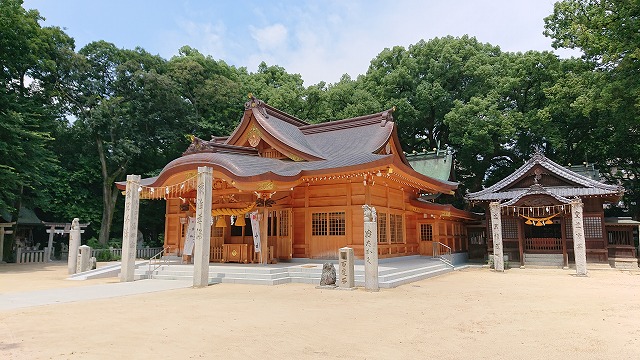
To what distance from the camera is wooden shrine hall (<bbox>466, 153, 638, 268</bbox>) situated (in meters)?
19.2

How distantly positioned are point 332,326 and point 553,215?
16784mm

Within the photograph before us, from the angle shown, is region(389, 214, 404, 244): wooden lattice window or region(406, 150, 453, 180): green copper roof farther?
region(406, 150, 453, 180): green copper roof

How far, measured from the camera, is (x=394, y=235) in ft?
60.6

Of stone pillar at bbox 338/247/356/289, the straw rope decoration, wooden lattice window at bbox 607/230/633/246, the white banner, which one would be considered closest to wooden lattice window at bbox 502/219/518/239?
the straw rope decoration

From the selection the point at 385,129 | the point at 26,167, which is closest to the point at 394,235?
the point at 385,129

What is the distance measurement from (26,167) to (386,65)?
86.6 ft

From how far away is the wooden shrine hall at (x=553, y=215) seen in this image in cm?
1920

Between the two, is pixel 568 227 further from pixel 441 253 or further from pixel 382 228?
pixel 382 228

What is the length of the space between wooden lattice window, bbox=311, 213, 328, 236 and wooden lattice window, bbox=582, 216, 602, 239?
13738 millimetres

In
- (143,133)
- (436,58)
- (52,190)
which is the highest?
(436,58)

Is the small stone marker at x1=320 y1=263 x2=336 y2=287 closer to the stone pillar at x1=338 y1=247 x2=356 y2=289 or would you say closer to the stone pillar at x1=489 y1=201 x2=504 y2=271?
the stone pillar at x1=338 y1=247 x2=356 y2=289

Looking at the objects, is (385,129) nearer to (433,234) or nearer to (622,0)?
(433,234)

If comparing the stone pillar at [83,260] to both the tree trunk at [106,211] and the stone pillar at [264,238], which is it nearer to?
the stone pillar at [264,238]

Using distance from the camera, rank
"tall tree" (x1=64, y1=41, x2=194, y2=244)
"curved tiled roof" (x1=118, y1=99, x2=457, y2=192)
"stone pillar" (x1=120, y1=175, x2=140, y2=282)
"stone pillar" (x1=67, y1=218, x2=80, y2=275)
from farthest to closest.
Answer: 1. "tall tree" (x1=64, y1=41, x2=194, y2=244)
2. "stone pillar" (x1=67, y1=218, x2=80, y2=275)
3. "curved tiled roof" (x1=118, y1=99, x2=457, y2=192)
4. "stone pillar" (x1=120, y1=175, x2=140, y2=282)
